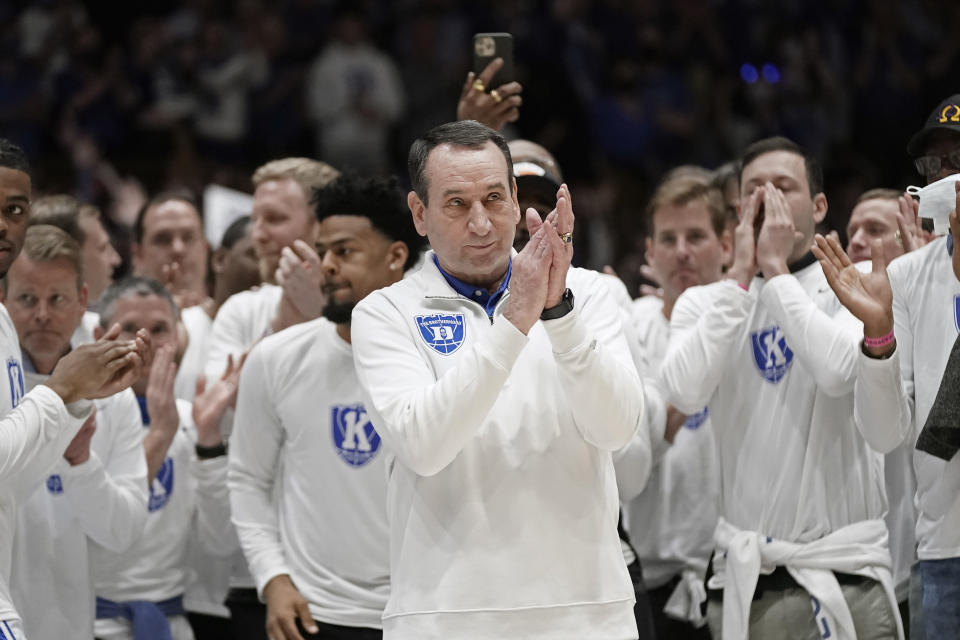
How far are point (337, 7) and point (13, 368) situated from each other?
320 inches

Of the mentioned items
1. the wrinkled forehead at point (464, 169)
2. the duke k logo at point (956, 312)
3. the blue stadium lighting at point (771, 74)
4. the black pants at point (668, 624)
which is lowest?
the black pants at point (668, 624)

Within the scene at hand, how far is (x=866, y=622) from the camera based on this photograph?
14.7 feet

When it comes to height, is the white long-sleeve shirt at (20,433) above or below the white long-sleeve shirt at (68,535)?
above

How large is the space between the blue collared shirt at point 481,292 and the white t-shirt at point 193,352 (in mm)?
2796

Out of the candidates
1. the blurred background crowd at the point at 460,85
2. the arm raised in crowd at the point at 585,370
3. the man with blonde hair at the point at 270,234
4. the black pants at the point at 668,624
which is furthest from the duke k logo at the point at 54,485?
the blurred background crowd at the point at 460,85

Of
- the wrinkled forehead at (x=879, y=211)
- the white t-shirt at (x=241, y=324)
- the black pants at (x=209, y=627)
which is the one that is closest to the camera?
the wrinkled forehead at (x=879, y=211)

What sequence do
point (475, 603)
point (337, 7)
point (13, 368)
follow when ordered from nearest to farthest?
point (475, 603), point (13, 368), point (337, 7)

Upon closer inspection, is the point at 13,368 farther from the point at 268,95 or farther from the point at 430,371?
the point at 268,95

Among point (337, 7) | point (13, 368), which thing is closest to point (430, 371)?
point (13, 368)

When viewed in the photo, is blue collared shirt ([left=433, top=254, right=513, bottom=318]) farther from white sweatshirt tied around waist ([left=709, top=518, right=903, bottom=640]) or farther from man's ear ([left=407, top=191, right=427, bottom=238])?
white sweatshirt tied around waist ([left=709, top=518, right=903, bottom=640])

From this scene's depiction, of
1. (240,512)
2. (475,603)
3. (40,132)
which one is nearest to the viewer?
(475,603)

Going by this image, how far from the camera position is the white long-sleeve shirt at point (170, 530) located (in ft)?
17.4

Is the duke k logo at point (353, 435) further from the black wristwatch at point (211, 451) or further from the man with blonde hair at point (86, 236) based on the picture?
the man with blonde hair at point (86, 236)

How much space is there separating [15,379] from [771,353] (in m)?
2.47
